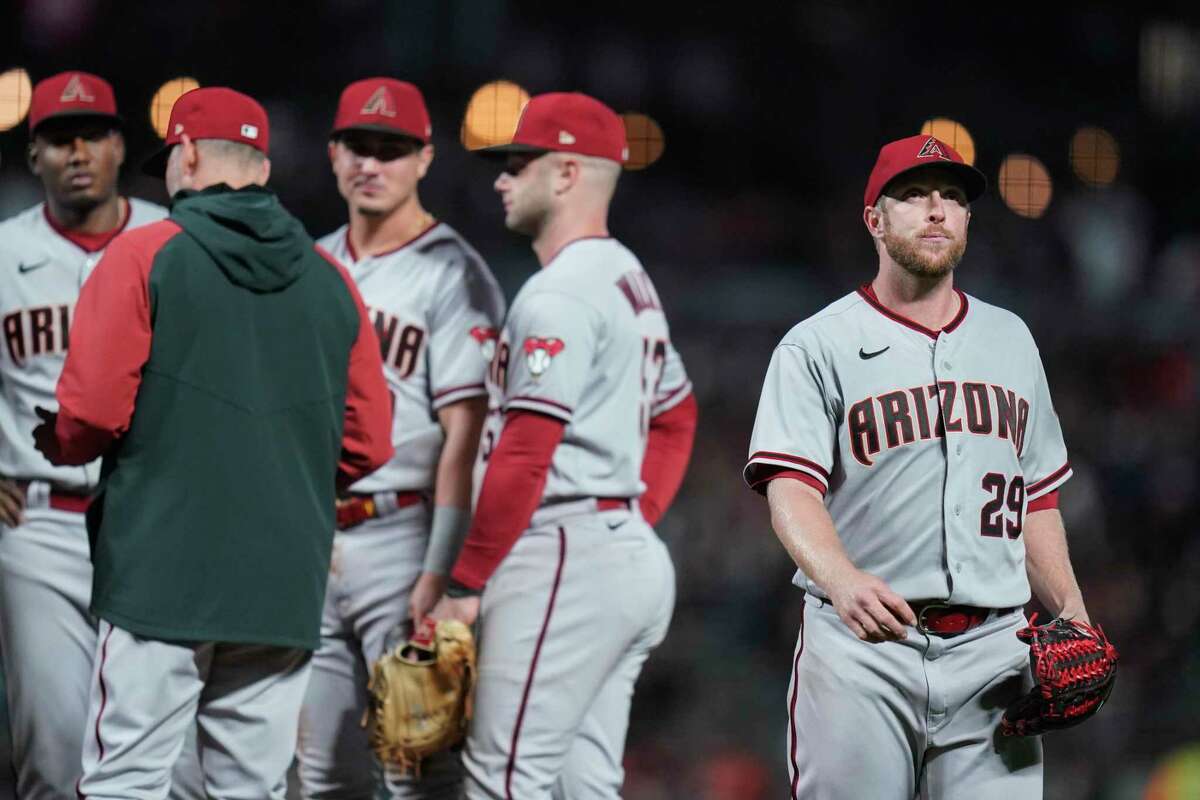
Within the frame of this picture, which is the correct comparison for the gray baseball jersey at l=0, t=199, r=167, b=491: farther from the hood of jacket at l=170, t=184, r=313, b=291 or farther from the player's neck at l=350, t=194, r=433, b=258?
the hood of jacket at l=170, t=184, r=313, b=291

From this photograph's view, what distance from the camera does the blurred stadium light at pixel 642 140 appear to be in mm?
13078

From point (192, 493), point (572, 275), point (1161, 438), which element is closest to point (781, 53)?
point (1161, 438)

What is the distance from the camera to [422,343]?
4.23 m

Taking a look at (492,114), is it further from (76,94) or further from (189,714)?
(189,714)

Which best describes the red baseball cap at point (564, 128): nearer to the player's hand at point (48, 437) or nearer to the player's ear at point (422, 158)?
the player's ear at point (422, 158)

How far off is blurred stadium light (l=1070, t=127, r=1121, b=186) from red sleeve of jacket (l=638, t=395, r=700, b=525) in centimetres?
918

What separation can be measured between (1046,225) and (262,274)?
10.2 m

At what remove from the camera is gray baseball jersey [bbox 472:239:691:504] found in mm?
3805

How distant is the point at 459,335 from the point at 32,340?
112cm

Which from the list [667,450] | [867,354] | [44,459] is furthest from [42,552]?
[867,354]

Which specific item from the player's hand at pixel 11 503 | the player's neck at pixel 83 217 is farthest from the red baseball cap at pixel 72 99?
the player's hand at pixel 11 503

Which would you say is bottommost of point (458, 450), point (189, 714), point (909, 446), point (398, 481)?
point (189, 714)

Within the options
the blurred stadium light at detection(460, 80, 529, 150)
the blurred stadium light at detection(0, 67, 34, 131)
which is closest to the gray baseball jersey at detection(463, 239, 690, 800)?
the blurred stadium light at detection(0, 67, 34, 131)

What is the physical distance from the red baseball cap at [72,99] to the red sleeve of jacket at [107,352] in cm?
121
